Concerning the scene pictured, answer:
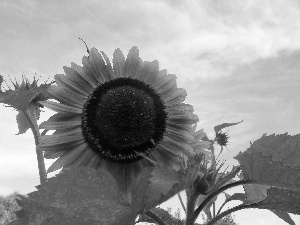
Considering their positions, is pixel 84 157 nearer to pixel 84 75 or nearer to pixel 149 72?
pixel 84 75

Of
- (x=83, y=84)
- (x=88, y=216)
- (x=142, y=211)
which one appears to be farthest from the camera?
(x=83, y=84)

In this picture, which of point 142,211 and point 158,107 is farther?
point 158,107

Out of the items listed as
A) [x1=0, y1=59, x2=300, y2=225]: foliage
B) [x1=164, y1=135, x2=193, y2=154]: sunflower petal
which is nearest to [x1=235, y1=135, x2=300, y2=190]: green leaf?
[x1=0, y1=59, x2=300, y2=225]: foliage

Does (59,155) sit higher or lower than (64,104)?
lower

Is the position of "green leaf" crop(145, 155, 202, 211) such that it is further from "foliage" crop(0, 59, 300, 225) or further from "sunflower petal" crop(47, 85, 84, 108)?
"sunflower petal" crop(47, 85, 84, 108)

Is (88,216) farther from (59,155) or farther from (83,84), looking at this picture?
(83,84)

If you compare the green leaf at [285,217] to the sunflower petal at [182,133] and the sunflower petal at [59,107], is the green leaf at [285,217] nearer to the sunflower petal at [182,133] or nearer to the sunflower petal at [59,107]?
the sunflower petal at [182,133]

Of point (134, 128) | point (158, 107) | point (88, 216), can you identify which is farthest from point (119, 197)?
point (158, 107)

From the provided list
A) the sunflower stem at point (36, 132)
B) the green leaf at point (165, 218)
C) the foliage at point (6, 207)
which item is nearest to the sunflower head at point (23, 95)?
the sunflower stem at point (36, 132)
